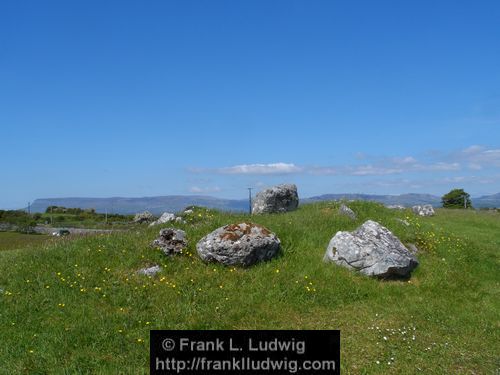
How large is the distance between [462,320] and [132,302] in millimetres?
10205

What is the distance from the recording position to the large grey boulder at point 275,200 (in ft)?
92.7

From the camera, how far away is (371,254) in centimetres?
1716

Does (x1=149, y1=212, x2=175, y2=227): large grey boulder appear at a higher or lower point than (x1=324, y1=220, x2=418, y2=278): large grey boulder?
higher

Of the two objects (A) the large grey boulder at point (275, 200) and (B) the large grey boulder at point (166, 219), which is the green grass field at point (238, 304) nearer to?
(B) the large grey boulder at point (166, 219)

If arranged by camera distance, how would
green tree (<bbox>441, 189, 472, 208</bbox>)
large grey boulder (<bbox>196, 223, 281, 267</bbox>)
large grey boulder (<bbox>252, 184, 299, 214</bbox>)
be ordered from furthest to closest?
green tree (<bbox>441, 189, 472, 208</bbox>), large grey boulder (<bbox>252, 184, 299, 214</bbox>), large grey boulder (<bbox>196, 223, 281, 267</bbox>)

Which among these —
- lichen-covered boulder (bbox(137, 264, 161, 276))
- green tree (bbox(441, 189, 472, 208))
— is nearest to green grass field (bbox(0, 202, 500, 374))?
lichen-covered boulder (bbox(137, 264, 161, 276))

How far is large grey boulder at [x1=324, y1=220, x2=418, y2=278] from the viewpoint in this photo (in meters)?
16.9

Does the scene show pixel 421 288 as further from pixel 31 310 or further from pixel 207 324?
pixel 31 310

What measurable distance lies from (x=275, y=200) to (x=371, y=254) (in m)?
11.8

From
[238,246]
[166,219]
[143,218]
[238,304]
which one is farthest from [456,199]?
[238,304]

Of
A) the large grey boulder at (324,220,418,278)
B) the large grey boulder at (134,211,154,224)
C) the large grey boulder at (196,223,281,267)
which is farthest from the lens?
the large grey boulder at (134,211,154,224)

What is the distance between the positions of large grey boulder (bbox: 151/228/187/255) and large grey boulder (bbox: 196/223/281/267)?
0.73 meters

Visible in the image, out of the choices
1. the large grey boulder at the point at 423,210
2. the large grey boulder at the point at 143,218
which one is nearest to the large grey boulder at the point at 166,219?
the large grey boulder at the point at 143,218

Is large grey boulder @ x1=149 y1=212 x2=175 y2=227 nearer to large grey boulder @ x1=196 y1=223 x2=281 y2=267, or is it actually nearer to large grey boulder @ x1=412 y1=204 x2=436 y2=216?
large grey boulder @ x1=196 y1=223 x2=281 y2=267
